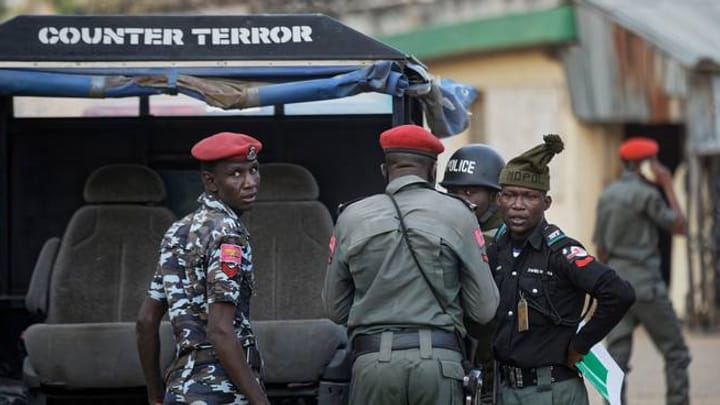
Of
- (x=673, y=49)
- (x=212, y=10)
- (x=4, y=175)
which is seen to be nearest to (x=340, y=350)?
(x=4, y=175)

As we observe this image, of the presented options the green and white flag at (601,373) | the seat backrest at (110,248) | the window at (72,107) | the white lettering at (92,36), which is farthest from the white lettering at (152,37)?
the green and white flag at (601,373)

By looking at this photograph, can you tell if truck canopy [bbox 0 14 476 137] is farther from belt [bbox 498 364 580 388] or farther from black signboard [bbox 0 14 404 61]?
belt [bbox 498 364 580 388]

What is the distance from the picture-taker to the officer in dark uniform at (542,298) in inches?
264

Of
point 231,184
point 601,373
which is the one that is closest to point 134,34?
point 231,184

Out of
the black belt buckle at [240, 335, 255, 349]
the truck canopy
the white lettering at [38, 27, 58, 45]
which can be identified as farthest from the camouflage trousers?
the white lettering at [38, 27, 58, 45]

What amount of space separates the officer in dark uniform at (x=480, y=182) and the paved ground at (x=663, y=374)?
4.11 metres

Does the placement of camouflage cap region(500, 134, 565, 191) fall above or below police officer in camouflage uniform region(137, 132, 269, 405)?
above

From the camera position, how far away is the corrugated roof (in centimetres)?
1688

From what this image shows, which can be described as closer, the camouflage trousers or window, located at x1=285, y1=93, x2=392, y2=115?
the camouflage trousers

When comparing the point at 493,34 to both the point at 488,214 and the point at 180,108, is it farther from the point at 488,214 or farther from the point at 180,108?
the point at 488,214

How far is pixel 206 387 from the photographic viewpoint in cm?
632

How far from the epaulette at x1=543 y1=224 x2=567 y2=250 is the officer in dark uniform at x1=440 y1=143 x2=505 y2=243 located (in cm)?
91

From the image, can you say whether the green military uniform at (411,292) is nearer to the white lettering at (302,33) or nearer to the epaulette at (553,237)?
the epaulette at (553,237)

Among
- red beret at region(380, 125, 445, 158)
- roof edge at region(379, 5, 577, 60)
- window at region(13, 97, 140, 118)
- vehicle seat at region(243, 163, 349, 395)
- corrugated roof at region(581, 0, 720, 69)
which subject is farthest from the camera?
roof edge at region(379, 5, 577, 60)
